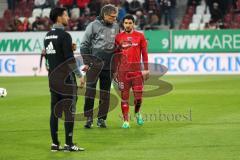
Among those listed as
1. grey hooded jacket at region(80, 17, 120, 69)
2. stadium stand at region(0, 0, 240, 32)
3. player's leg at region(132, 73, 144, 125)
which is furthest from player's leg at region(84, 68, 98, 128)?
stadium stand at region(0, 0, 240, 32)

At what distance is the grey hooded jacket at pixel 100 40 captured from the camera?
44.8 ft

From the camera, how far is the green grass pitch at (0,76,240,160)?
10656 millimetres

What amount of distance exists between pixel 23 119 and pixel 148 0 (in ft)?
61.7

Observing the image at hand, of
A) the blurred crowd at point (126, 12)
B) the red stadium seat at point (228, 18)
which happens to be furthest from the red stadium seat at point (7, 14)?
the red stadium seat at point (228, 18)

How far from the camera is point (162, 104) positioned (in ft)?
59.9

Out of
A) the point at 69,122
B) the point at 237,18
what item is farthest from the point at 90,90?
the point at 237,18

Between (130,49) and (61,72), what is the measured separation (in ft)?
10.0

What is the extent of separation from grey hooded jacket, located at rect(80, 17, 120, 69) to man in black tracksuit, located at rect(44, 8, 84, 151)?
2715 millimetres

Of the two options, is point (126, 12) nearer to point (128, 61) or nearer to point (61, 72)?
point (128, 61)

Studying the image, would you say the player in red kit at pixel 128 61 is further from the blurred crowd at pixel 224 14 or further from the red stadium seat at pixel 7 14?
the red stadium seat at pixel 7 14

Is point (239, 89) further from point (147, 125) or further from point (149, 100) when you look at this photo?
point (147, 125)

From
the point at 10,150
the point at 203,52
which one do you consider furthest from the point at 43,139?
the point at 203,52

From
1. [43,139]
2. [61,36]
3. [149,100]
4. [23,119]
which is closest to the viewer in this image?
[61,36]

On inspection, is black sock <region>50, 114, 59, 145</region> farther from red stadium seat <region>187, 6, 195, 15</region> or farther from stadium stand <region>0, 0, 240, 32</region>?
red stadium seat <region>187, 6, 195, 15</region>
